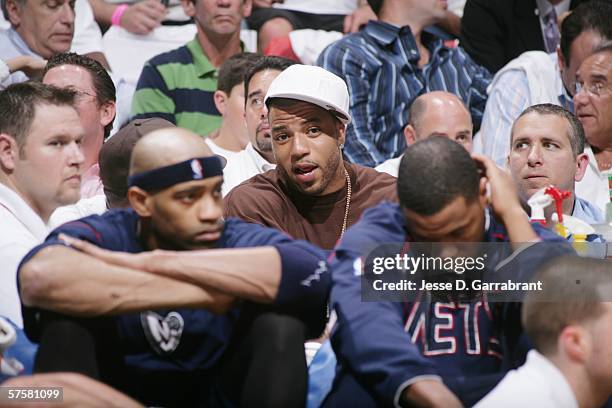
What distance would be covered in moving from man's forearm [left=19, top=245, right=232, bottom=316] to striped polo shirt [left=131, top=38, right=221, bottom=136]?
2842 mm

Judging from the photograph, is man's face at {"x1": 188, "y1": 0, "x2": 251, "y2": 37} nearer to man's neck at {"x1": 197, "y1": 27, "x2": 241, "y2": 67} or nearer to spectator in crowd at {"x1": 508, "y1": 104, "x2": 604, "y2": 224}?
man's neck at {"x1": 197, "y1": 27, "x2": 241, "y2": 67}

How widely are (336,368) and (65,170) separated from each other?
1.41m

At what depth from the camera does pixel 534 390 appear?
292 centimetres

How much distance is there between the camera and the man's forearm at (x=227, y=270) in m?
3.10

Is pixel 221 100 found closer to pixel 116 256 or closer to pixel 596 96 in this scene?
pixel 596 96

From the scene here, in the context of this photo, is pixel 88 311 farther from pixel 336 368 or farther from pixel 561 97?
pixel 561 97

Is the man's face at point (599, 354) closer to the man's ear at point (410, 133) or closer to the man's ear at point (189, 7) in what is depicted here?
the man's ear at point (410, 133)

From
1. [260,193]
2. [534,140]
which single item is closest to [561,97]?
[534,140]

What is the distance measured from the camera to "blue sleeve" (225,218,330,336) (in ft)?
10.4

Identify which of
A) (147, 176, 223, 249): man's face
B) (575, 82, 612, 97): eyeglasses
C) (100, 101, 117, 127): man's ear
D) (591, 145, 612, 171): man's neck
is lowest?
(147, 176, 223, 249): man's face

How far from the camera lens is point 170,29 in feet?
21.9

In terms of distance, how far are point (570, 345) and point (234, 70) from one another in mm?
3139

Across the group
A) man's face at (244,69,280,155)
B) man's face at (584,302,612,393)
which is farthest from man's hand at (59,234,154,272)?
man's face at (244,69,280,155)

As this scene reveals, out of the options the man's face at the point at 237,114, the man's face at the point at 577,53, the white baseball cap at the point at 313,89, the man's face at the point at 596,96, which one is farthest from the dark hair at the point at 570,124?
the man's face at the point at 237,114
